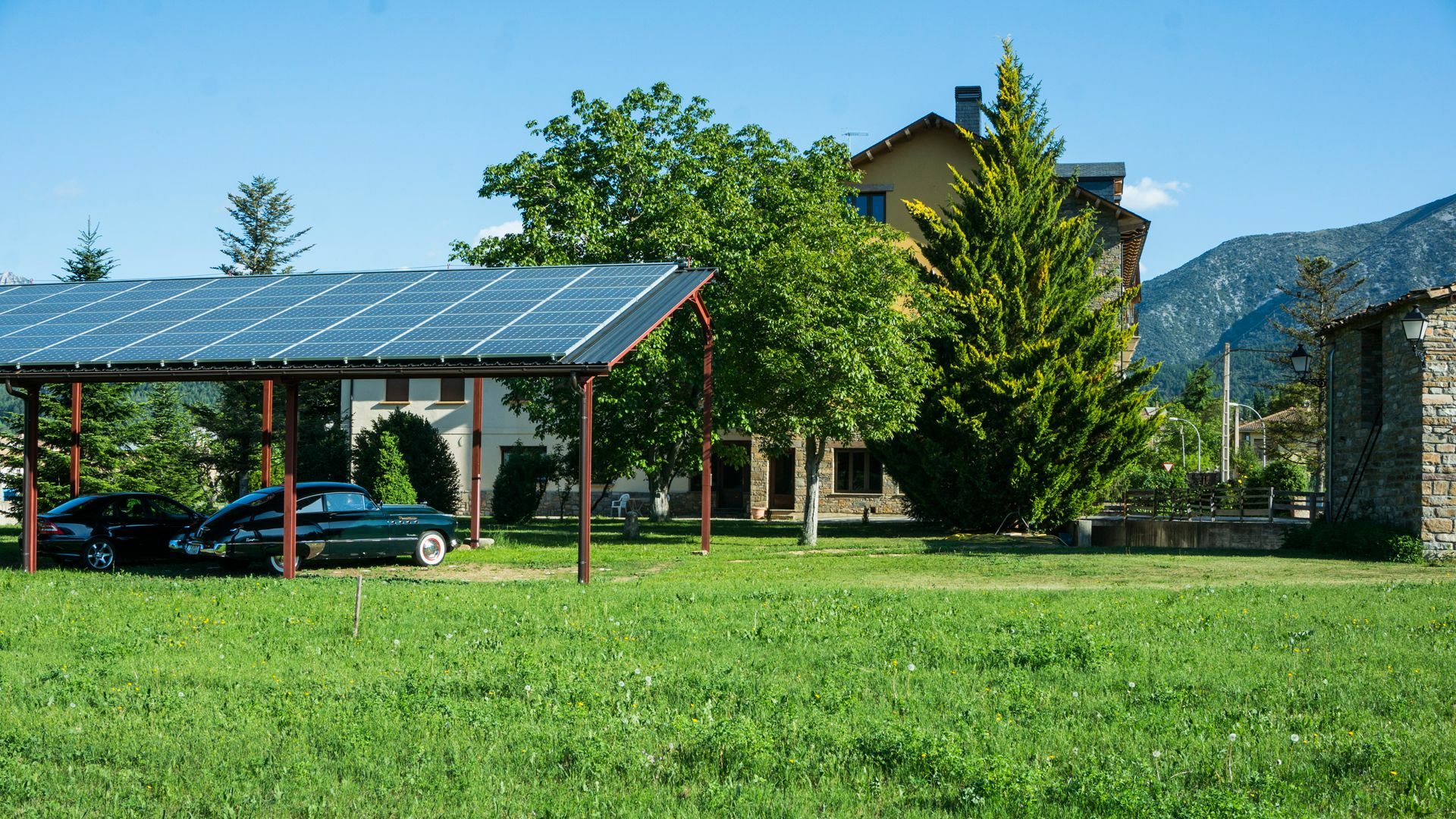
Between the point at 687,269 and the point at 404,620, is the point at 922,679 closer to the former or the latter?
the point at 404,620

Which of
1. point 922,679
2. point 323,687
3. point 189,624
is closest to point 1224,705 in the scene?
point 922,679

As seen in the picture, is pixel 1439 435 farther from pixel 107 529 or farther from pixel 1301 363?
pixel 107 529

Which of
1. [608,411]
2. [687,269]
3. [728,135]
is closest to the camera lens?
[687,269]

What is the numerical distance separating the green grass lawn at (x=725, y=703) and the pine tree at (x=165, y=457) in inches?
838

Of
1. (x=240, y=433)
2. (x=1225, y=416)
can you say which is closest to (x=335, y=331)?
(x=240, y=433)

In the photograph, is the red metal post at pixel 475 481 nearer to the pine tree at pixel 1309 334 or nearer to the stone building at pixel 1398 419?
the stone building at pixel 1398 419

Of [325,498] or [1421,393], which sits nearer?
[325,498]

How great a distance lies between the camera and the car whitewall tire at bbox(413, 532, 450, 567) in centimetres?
1939

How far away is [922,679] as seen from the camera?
27.8 ft

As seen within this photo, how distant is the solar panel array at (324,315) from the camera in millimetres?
16031

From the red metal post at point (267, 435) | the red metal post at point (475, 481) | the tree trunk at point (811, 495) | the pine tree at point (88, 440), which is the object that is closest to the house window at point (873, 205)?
the tree trunk at point (811, 495)

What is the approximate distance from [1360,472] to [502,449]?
31209 mm

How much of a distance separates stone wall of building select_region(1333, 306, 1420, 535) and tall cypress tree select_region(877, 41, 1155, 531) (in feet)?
19.2

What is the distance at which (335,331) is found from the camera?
17188 millimetres
